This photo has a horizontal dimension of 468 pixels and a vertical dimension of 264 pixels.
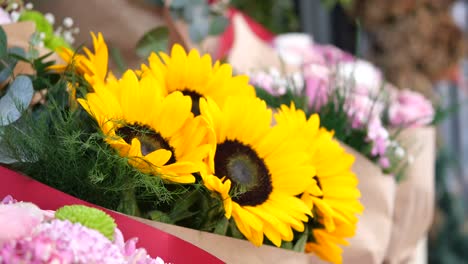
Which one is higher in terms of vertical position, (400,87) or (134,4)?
(134,4)

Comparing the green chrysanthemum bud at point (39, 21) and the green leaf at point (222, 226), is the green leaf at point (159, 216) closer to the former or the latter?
the green leaf at point (222, 226)

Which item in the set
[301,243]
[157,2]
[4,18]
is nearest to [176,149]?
[301,243]

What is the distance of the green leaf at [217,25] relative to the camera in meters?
1.01

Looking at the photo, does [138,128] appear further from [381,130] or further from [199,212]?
[381,130]

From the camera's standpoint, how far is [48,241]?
370 mm

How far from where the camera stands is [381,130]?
0.86 meters

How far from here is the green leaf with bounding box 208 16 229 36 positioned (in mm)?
1007

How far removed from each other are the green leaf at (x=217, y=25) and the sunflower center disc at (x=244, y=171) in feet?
1.51

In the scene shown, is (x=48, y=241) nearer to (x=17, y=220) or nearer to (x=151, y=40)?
(x=17, y=220)

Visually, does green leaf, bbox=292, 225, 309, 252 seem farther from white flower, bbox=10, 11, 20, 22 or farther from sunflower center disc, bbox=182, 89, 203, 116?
white flower, bbox=10, 11, 20, 22

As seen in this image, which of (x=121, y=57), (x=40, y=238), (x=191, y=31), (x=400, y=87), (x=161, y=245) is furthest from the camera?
(x=400, y=87)

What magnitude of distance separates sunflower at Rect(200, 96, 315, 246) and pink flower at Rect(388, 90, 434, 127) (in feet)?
1.52

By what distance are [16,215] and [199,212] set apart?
0.55ft

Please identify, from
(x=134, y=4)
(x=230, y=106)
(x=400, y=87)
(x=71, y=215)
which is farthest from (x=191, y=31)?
(x=400, y=87)
